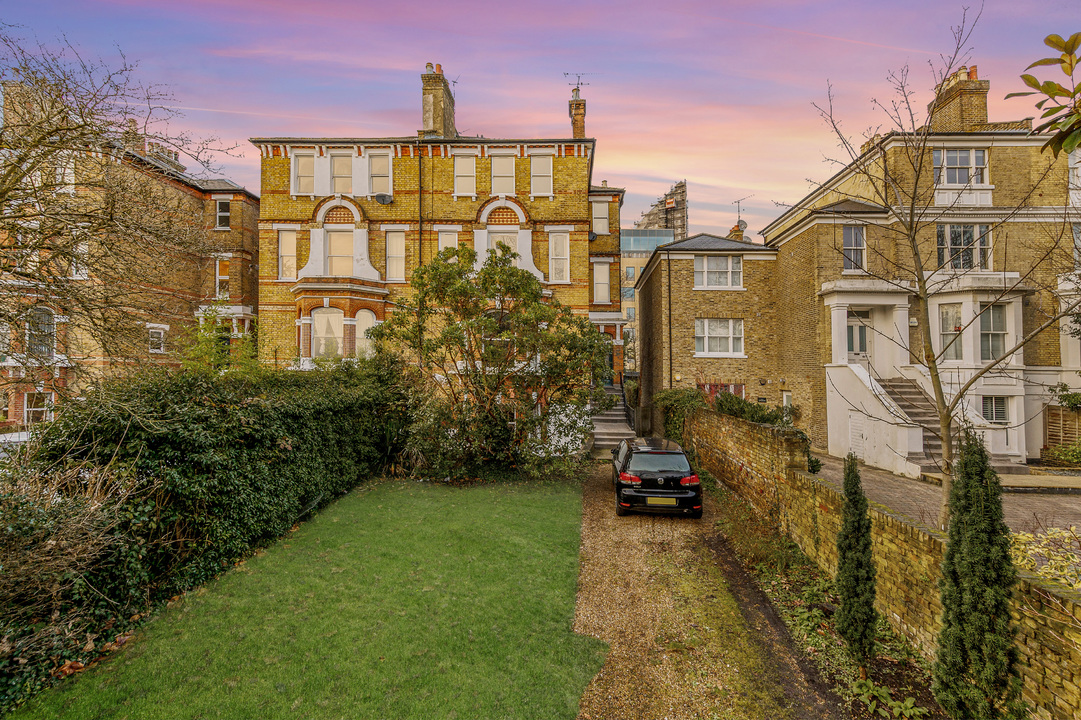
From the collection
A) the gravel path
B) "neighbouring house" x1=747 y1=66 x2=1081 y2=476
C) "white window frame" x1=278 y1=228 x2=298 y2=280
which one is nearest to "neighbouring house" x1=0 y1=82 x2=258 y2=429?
the gravel path

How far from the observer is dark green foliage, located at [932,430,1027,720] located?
350 centimetres

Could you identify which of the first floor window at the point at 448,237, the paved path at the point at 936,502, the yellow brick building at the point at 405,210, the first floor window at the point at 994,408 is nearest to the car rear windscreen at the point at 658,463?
the paved path at the point at 936,502

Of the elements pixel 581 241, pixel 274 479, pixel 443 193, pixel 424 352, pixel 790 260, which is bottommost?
pixel 274 479

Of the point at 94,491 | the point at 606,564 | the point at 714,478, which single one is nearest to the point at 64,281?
the point at 94,491

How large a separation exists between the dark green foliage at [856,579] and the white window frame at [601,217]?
2088 cm

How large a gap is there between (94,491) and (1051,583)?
Result: 29.6 ft

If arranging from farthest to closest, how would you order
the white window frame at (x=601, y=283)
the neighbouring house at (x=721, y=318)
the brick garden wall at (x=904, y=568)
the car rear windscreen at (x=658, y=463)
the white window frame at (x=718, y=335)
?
the white window frame at (x=601, y=283) < the white window frame at (x=718, y=335) < the neighbouring house at (x=721, y=318) < the car rear windscreen at (x=658, y=463) < the brick garden wall at (x=904, y=568)

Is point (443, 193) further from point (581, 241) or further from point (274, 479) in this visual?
point (274, 479)

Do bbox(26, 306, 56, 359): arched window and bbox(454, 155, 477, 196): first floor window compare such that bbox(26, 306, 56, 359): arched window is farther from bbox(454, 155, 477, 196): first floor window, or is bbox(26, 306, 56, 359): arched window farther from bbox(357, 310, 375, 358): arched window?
bbox(454, 155, 477, 196): first floor window

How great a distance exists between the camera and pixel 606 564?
25.8ft

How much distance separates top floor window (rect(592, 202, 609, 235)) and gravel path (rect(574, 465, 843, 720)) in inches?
732

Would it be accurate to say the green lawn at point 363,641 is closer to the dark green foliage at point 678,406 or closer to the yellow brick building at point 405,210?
the dark green foliage at point 678,406

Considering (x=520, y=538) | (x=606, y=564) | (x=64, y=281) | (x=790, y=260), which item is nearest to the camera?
(x=64, y=281)

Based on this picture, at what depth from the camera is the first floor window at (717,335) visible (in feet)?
66.9
